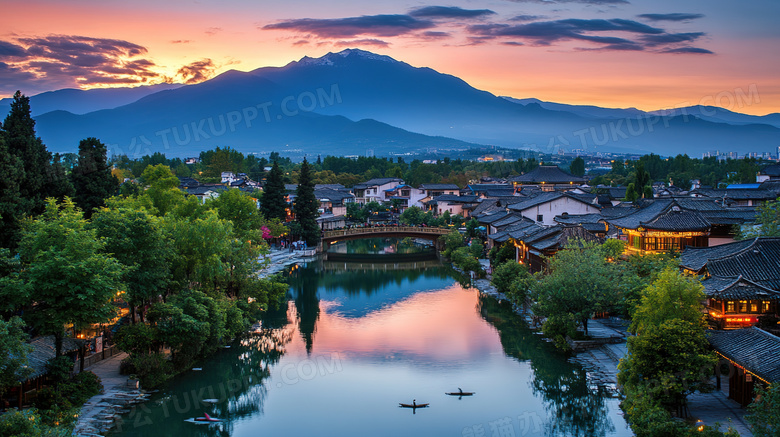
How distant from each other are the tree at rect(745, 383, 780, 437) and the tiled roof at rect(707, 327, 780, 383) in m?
1.11

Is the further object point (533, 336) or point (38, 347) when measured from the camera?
point (533, 336)

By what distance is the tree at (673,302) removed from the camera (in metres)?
17.0

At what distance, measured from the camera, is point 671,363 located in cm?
1561

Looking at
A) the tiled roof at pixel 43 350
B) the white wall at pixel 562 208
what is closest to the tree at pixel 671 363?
the tiled roof at pixel 43 350

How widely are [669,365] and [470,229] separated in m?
35.4

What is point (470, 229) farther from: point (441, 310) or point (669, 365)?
point (669, 365)

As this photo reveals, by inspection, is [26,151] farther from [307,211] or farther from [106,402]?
[307,211]

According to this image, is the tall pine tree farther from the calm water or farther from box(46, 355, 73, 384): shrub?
the calm water

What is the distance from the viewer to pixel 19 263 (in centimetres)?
1727

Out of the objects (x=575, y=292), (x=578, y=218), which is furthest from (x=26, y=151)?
(x=578, y=218)

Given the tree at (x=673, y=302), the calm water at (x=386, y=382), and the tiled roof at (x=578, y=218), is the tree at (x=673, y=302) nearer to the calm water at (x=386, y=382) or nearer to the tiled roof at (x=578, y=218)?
the calm water at (x=386, y=382)

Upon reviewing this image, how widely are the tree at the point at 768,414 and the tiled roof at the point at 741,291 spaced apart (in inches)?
215

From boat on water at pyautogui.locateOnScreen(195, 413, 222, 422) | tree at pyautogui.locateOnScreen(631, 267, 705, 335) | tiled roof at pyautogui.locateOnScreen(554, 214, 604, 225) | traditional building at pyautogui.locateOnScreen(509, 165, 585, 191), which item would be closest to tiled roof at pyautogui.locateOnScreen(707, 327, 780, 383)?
tree at pyautogui.locateOnScreen(631, 267, 705, 335)

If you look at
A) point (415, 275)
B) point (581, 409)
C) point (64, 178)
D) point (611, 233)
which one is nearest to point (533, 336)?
point (581, 409)
